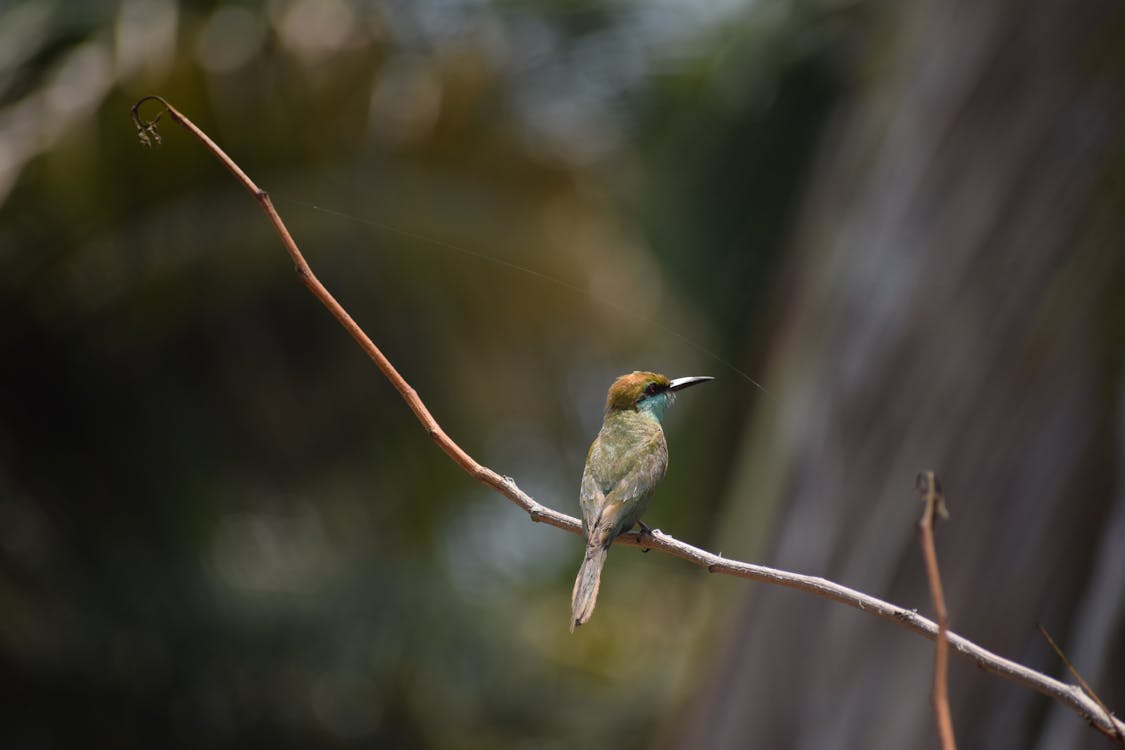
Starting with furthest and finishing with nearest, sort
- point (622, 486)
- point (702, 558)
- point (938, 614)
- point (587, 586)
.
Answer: point (622, 486)
point (587, 586)
point (702, 558)
point (938, 614)

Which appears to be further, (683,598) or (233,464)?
(683,598)

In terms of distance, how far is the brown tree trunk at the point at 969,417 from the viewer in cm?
204

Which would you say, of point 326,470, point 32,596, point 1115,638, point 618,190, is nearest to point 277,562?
point 326,470

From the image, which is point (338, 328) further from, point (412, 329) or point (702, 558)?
point (702, 558)

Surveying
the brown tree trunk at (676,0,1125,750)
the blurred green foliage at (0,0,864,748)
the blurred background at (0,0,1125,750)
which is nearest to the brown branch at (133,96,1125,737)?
the brown tree trunk at (676,0,1125,750)

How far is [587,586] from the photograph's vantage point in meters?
1.19

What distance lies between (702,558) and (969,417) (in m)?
1.63

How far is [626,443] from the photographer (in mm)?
1410

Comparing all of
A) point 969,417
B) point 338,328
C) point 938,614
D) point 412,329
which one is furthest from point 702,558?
point 338,328

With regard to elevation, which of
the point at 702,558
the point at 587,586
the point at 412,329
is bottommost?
the point at 412,329

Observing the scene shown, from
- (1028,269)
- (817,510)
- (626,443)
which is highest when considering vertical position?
(1028,269)

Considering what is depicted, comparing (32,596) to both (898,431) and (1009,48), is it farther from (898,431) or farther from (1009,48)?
(1009,48)

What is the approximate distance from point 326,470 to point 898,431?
574cm

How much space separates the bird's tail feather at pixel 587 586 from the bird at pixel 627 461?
0.02 meters
